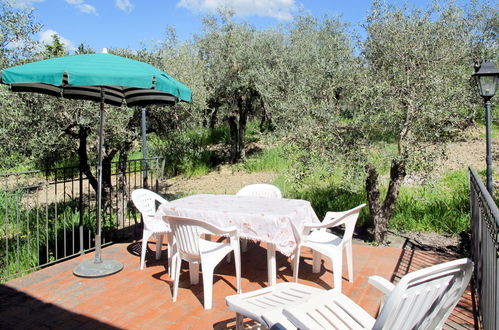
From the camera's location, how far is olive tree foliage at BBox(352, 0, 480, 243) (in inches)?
201

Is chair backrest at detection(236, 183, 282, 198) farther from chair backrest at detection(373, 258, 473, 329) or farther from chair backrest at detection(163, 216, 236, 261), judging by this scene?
chair backrest at detection(373, 258, 473, 329)

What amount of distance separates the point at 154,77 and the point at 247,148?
13.3 meters

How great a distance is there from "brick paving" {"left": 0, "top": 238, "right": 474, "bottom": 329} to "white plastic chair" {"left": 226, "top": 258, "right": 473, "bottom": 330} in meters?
0.79

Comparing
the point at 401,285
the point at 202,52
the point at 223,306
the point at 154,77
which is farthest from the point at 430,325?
the point at 202,52

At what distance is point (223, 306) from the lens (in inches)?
149

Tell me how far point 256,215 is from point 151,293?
4.38ft

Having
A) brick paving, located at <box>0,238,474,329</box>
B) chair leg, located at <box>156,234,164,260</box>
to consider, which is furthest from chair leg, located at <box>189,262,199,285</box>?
chair leg, located at <box>156,234,164,260</box>

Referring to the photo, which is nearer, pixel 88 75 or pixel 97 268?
pixel 88 75

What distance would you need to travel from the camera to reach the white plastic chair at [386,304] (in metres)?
2.06

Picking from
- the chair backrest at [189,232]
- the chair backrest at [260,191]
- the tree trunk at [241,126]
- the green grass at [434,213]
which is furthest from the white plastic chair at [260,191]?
the tree trunk at [241,126]

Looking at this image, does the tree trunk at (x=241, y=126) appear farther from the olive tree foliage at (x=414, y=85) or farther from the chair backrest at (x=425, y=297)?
the chair backrest at (x=425, y=297)

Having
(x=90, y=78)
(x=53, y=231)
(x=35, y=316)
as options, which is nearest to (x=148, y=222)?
(x=35, y=316)

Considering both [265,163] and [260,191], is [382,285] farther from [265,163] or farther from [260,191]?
[265,163]

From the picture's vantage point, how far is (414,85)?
5.28 m
